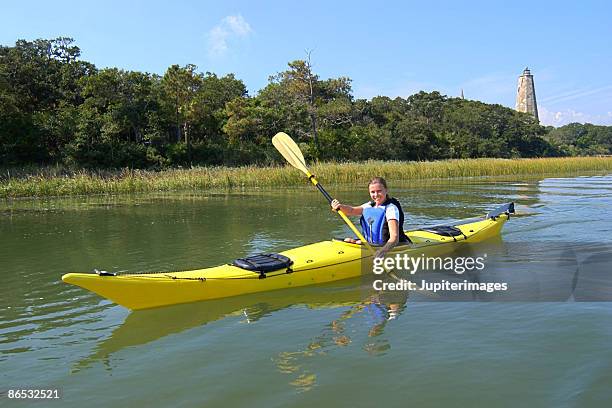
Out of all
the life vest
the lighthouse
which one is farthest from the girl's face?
the lighthouse

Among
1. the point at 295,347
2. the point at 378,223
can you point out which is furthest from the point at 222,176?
the point at 295,347

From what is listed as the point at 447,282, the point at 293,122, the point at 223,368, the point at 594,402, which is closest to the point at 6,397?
the point at 223,368

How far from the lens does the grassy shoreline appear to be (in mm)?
18172

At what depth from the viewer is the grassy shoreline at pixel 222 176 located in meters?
18.2

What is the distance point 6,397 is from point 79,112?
25.1 m

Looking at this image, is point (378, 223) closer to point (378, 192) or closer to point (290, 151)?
point (378, 192)

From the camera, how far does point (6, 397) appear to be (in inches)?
126

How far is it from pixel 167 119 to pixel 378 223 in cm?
2468

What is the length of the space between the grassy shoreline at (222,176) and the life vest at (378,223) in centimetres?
1458

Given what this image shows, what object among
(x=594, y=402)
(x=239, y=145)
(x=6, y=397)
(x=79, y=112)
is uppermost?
(x=79, y=112)

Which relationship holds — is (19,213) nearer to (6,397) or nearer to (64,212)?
(64,212)

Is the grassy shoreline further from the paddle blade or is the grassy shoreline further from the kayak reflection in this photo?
the kayak reflection

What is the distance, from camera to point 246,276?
194 inches

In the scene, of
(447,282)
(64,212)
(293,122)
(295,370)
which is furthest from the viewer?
(293,122)
